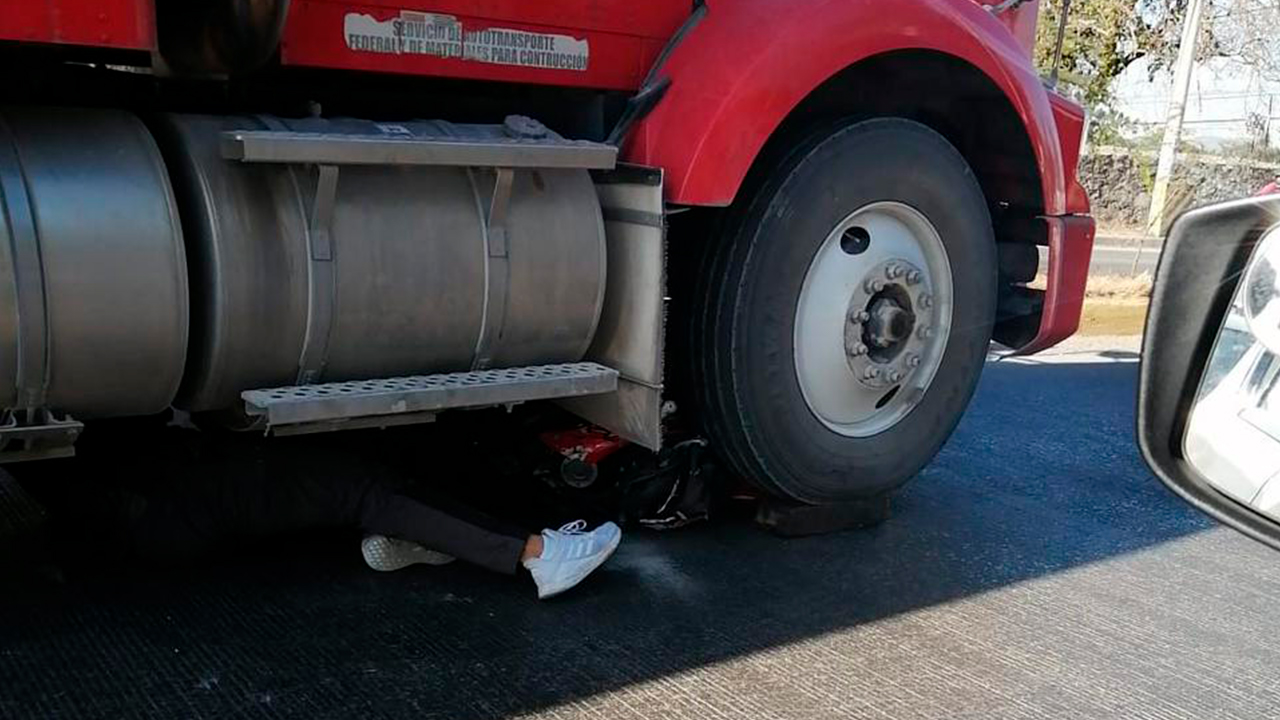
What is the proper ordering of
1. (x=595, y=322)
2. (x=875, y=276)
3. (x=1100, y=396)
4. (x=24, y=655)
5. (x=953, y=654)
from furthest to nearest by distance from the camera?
(x=1100, y=396), (x=875, y=276), (x=595, y=322), (x=953, y=654), (x=24, y=655)

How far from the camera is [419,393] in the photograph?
8.20 ft

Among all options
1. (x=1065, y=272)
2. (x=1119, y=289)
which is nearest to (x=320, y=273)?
(x=1065, y=272)

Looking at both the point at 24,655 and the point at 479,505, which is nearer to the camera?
the point at 24,655

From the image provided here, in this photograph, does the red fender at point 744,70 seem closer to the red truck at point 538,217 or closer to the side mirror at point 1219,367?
the red truck at point 538,217

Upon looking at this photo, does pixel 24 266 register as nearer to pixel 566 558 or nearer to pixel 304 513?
pixel 304 513

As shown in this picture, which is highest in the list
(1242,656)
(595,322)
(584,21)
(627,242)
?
(584,21)

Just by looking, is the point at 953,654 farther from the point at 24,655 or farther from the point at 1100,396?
the point at 1100,396

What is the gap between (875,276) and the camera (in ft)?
10.4

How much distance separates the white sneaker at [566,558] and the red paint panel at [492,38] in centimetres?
112

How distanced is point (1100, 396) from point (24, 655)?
460 centimetres

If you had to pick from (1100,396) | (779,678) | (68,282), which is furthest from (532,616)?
(1100,396)

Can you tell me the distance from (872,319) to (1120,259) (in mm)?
14489

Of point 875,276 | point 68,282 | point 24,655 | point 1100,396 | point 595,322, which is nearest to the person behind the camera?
point 68,282

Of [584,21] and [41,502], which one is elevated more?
[584,21]
